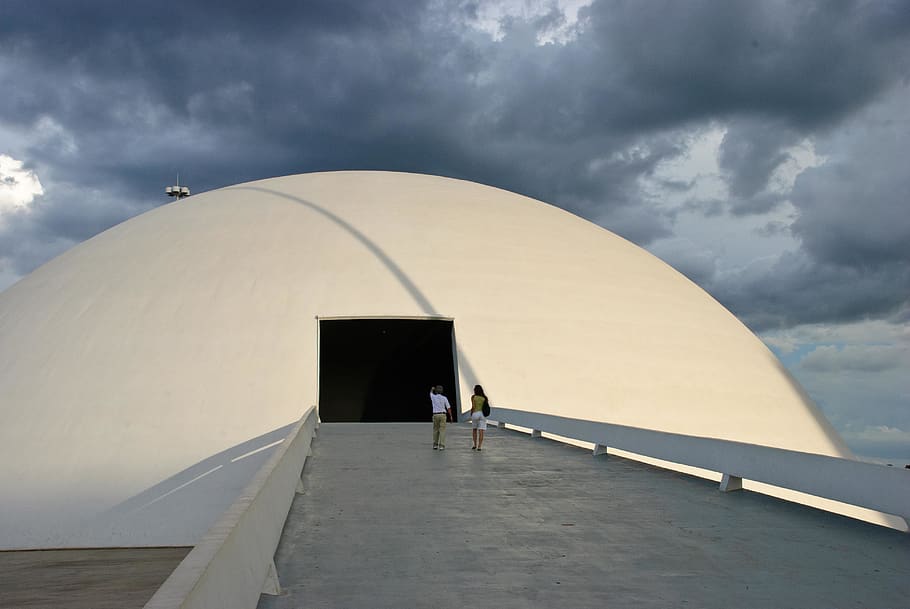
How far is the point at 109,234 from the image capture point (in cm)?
2395

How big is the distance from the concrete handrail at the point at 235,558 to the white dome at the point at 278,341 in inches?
332

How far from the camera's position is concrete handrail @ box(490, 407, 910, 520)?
6.52 meters

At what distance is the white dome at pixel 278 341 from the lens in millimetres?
14430

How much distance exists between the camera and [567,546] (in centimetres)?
621

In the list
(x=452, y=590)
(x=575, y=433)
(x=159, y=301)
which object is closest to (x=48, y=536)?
(x=159, y=301)

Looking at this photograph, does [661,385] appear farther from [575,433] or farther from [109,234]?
[109,234]

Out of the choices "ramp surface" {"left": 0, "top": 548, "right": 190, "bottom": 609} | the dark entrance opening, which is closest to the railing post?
"ramp surface" {"left": 0, "top": 548, "right": 190, "bottom": 609}

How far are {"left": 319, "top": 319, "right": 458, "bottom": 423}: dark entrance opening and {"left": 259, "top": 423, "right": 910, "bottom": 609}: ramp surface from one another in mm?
21341

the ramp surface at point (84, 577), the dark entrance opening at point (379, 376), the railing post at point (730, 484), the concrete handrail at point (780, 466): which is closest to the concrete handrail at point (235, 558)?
the ramp surface at point (84, 577)

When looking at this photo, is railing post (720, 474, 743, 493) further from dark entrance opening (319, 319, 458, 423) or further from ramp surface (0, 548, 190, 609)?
dark entrance opening (319, 319, 458, 423)

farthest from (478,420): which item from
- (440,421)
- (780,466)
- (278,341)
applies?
(278,341)

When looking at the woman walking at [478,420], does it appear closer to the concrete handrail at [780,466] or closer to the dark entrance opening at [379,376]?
the concrete handrail at [780,466]

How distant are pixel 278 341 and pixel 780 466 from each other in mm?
11303

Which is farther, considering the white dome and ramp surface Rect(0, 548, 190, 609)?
the white dome
